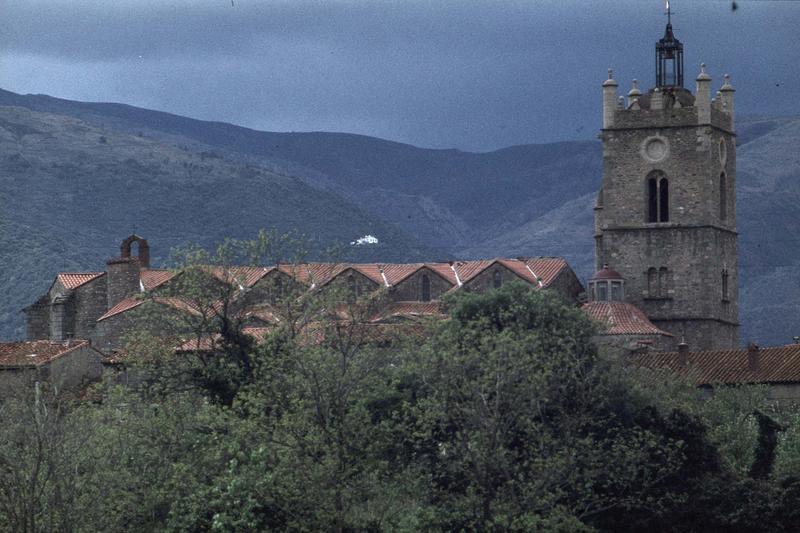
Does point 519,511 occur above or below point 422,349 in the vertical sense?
below

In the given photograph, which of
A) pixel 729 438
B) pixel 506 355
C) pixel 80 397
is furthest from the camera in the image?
pixel 80 397

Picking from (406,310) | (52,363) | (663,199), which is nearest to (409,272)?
(406,310)

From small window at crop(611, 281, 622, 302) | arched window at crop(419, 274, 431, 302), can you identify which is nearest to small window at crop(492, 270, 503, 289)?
arched window at crop(419, 274, 431, 302)

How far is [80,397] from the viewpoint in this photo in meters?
87.8

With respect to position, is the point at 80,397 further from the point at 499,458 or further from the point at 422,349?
the point at 499,458

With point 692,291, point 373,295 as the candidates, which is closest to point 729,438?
point 373,295

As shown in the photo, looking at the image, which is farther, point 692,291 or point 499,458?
point 692,291

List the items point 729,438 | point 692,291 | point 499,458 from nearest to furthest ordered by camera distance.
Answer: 1. point 499,458
2. point 729,438
3. point 692,291

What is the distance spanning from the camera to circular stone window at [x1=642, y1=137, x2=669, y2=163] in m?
109

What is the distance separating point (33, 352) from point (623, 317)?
26.9m

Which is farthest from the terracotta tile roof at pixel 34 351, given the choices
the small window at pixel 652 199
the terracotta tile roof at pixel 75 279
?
the small window at pixel 652 199

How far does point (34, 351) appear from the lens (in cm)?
9425

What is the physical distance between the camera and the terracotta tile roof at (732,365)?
9031 centimetres

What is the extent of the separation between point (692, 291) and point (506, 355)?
162ft
